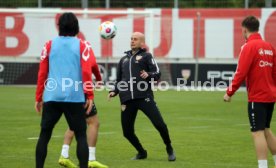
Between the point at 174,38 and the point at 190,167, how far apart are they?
21847mm

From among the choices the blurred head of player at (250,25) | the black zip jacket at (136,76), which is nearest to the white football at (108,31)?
the black zip jacket at (136,76)

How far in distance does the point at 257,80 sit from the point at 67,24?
270cm

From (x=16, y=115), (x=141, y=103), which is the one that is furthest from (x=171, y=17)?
(x=141, y=103)

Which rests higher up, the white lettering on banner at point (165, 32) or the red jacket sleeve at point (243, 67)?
the red jacket sleeve at point (243, 67)

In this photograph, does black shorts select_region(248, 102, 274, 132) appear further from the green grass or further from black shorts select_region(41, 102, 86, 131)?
black shorts select_region(41, 102, 86, 131)

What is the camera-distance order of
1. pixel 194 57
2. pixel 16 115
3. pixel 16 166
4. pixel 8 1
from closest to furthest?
pixel 16 166 → pixel 16 115 → pixel 194 57 → pixel 8 1

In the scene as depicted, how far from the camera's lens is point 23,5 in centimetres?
3459

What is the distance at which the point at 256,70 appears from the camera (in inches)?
413

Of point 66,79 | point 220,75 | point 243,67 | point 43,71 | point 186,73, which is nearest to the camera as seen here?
point 66,79

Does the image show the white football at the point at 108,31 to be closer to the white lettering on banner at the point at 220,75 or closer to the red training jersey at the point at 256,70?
the red training jersey at the point at 256,70

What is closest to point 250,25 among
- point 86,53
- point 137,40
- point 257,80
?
point 257,80

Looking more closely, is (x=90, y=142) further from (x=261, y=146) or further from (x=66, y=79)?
(x=261, y=146)

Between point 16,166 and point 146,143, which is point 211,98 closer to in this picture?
point 146,143

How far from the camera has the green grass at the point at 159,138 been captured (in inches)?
480
